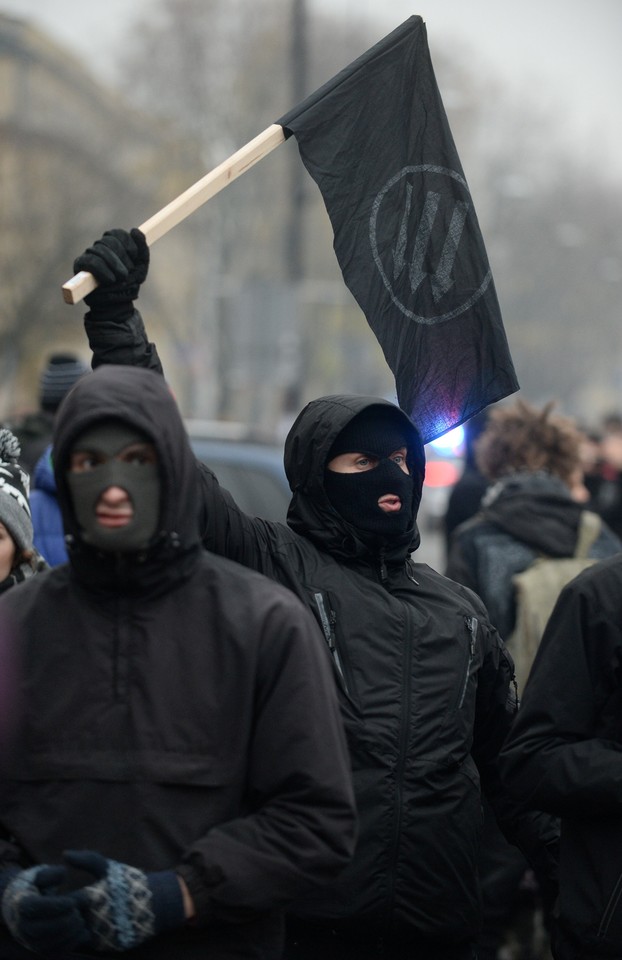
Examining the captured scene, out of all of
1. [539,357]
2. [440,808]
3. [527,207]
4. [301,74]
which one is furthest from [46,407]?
[539,357]

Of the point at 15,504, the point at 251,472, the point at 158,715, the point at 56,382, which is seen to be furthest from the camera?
the point at 251,472

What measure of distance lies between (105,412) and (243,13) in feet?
119

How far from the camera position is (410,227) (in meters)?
4.38

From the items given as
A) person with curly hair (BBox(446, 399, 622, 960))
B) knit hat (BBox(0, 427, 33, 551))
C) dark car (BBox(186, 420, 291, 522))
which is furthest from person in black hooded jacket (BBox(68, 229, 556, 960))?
dark car (BBox(186, 420, 291, 522))

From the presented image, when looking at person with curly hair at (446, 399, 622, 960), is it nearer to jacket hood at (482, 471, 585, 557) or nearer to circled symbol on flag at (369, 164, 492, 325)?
jacket hood at (482, 471, 585, 557)

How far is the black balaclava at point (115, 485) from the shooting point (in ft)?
9.05

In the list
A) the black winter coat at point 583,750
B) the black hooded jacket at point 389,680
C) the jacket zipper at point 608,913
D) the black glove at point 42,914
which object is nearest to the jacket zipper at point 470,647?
the black hooded jacket at point 389,680

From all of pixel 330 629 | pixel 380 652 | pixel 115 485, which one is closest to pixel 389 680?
pixel 380 652

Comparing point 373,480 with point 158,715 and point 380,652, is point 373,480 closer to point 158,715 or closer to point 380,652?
point 380,652

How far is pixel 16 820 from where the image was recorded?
9.15 ft

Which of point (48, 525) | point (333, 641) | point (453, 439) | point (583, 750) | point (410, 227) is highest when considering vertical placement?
point (410, 227)

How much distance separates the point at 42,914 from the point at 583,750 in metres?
1.41

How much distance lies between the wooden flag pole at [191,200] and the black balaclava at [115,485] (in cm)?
64

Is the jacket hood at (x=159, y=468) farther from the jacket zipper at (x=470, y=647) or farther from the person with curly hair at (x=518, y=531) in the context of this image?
the person with curly hair at (x=518, y=531)
